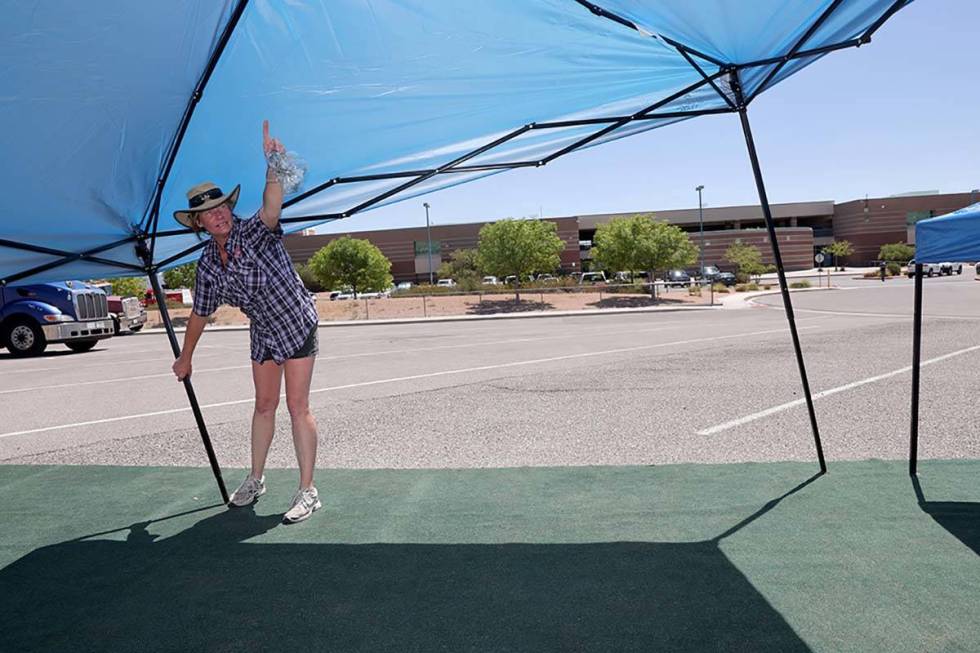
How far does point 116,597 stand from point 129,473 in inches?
98.7

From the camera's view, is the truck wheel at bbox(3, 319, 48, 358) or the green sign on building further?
the green sign on building

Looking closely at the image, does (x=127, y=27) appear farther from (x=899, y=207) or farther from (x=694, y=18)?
(x=899, y=207)

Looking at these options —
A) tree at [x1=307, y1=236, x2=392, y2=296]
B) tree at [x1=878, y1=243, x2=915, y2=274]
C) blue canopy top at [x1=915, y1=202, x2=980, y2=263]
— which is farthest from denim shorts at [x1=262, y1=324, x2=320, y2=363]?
tree at [x1=878, y1=243, x2=915, y2=274]

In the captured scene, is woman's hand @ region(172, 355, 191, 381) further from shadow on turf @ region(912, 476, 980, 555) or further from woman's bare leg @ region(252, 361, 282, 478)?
shadow on turf @ region(912, 476, 980, 555)

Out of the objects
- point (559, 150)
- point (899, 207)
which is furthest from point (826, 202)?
point (559, 150)

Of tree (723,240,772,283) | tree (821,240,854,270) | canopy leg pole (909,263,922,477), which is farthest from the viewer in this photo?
tree (821,240,854,270)

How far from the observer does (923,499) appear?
4.06 m

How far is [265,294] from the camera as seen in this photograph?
402 cm

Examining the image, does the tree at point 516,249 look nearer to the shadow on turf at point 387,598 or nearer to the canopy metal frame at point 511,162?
the canopy metal frame at point 511,162

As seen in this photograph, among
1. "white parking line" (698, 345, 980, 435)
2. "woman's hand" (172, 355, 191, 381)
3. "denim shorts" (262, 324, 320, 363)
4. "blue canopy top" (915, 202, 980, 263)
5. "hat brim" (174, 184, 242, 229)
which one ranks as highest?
"hat brim" (174, 184, 242, 229)

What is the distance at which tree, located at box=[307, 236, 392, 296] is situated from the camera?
4781 centimetres

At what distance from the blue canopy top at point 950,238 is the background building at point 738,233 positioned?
73.0 metres

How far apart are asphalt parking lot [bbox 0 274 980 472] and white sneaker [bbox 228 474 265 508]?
0.98 metres

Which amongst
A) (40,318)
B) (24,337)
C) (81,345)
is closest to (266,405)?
(40,318)
